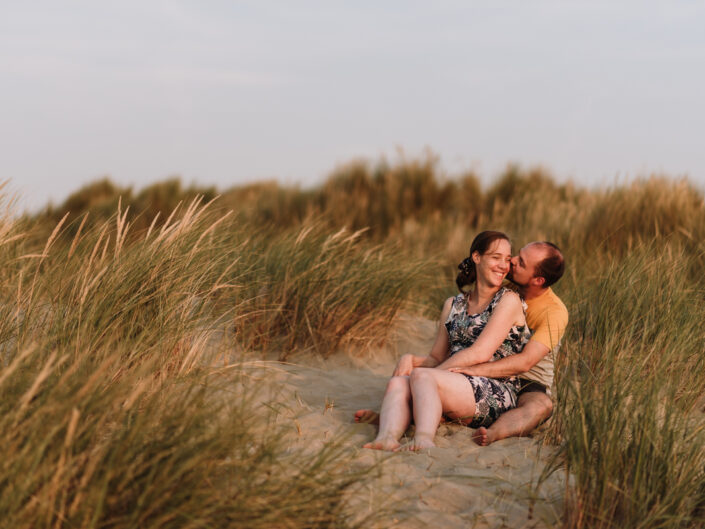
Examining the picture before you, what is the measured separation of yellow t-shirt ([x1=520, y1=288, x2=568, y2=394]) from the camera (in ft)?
12.6

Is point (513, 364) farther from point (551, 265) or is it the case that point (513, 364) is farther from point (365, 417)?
point (365, 417)

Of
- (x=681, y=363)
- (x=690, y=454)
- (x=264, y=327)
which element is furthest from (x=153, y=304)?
(x=681, y=363)

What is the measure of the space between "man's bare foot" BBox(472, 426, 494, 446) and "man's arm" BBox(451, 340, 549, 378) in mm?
340

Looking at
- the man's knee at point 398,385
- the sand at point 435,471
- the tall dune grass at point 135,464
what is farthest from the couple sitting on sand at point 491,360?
the tall dune grass at point 135,464

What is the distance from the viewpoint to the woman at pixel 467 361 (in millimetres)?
3531

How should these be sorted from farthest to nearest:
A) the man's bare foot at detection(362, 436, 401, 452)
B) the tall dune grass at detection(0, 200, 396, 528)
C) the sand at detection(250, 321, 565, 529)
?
the man's bare foot at detection(362, 436, 401, 452) → the sand at detection(250, 321, 565, 529) → the tall dune grass at detection(0, 200, 396, 528)

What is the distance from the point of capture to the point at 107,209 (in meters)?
12.6

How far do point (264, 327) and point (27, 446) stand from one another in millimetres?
2912

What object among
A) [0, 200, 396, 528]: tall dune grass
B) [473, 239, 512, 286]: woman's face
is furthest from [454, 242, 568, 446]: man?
[0, 200, 396, 528]: tall dune grass

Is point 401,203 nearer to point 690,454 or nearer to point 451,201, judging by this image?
point 451,201

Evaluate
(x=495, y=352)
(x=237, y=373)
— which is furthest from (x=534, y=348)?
(x=237, y=373)

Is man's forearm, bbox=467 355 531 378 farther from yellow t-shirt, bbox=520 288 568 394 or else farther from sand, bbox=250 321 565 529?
sand, bbox=250 321 565 529

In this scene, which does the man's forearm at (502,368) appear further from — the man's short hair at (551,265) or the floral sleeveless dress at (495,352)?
the man's short hair at (551,265)

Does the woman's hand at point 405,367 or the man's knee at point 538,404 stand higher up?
the woman's hand at point 405,367
